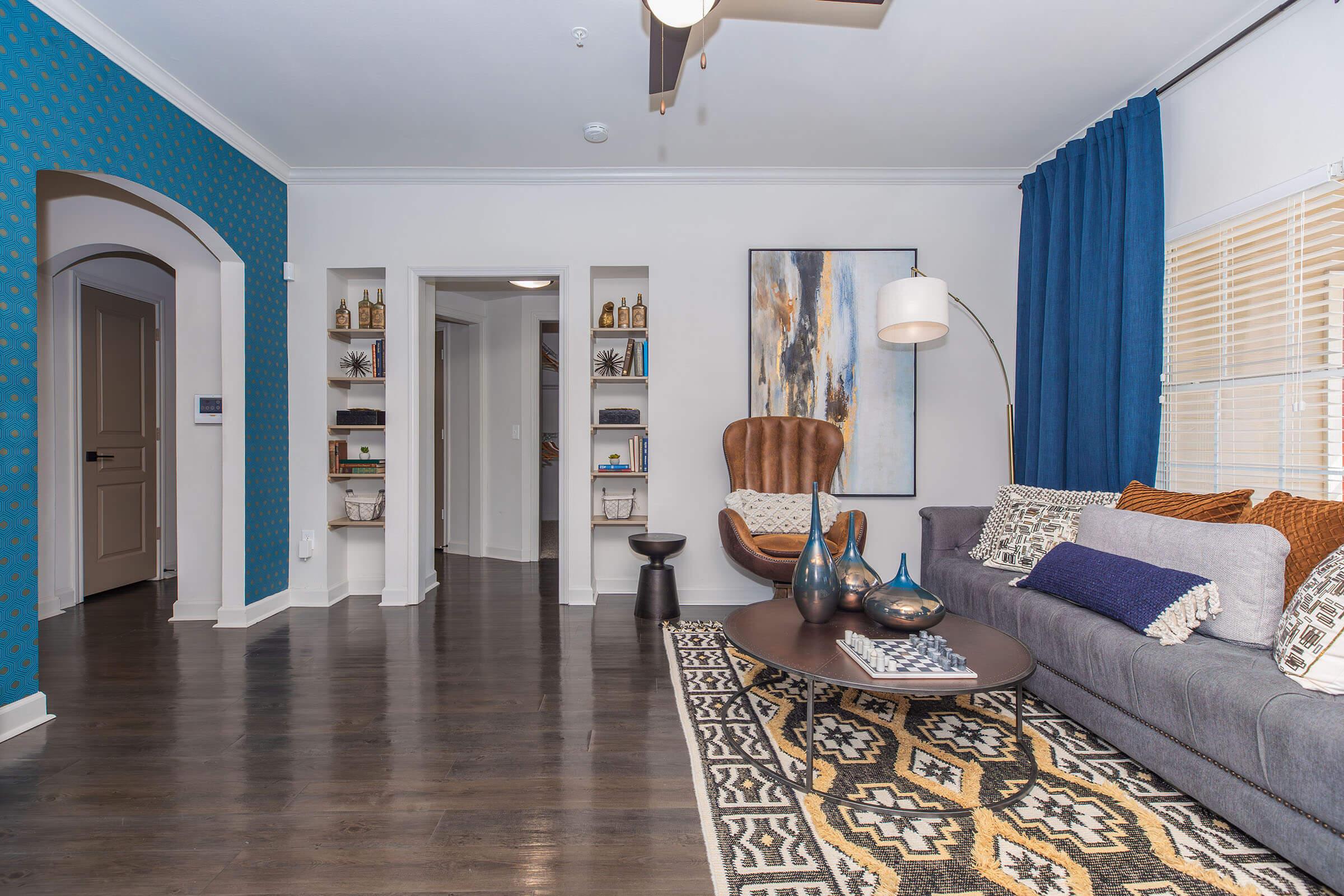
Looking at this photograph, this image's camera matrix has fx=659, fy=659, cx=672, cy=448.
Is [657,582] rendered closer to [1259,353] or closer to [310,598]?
[310,598]

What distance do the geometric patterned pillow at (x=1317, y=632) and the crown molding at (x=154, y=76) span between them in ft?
15.5

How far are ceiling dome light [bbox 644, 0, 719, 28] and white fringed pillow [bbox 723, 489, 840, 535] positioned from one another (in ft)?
8.55

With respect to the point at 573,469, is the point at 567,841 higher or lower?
lower

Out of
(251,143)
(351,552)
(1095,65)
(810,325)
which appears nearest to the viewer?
(1095,65)

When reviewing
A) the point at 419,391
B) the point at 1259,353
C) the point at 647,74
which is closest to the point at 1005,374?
the point at 1259,353

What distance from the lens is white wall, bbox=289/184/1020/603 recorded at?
4.31 m

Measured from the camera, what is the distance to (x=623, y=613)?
4.05m

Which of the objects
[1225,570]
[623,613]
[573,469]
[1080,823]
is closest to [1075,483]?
[1225,570]

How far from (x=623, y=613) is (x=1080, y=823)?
2.67 m

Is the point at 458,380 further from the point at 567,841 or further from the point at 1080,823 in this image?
the point at 1080,823

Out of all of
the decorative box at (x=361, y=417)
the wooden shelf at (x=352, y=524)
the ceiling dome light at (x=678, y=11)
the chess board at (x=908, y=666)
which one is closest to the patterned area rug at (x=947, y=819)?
the chess board at (x=908, y=666)

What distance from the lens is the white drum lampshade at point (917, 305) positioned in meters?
3.40

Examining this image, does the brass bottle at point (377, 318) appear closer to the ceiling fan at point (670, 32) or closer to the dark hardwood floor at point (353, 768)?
the dark hardwood floor at point (353, 768)

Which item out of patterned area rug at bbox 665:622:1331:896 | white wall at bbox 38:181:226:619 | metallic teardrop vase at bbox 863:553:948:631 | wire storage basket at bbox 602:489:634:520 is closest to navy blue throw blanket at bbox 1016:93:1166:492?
patterned area rug at bbox 665:622:1331:896
